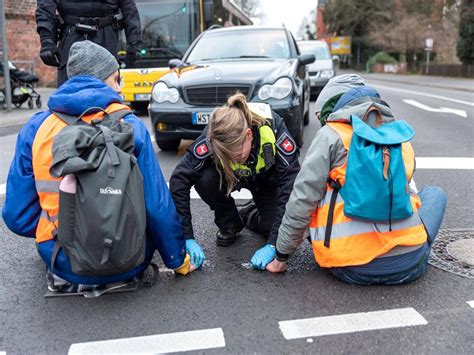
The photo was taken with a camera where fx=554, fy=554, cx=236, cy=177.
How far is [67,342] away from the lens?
2.54 metres

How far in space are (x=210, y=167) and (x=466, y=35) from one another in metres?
34.0

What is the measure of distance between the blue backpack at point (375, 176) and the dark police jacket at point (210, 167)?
0.63m

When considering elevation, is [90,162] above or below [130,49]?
below

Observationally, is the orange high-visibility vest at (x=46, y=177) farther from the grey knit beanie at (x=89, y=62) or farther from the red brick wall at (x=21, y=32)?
the red brick wall at (x=21, y=32)

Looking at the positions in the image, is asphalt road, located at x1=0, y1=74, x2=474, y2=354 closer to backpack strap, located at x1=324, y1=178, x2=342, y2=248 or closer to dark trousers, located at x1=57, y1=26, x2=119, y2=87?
backpack strap, located at x1=324, y1=178, x2=342, y2=248

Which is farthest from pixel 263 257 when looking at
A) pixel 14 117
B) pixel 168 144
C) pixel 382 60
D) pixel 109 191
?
pixel 382 60

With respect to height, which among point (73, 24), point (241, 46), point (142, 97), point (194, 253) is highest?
point (73, 24)

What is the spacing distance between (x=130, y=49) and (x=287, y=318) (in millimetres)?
3692

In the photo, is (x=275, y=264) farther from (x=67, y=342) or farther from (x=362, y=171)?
(x=67, y=342)

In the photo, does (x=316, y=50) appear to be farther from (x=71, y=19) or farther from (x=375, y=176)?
(x=375, y=176)

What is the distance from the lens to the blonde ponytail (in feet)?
10.2

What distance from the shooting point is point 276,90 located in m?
6.36

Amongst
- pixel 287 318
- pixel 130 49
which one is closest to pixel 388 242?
pixel 287 318

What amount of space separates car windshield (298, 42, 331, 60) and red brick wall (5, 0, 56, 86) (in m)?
10.0
